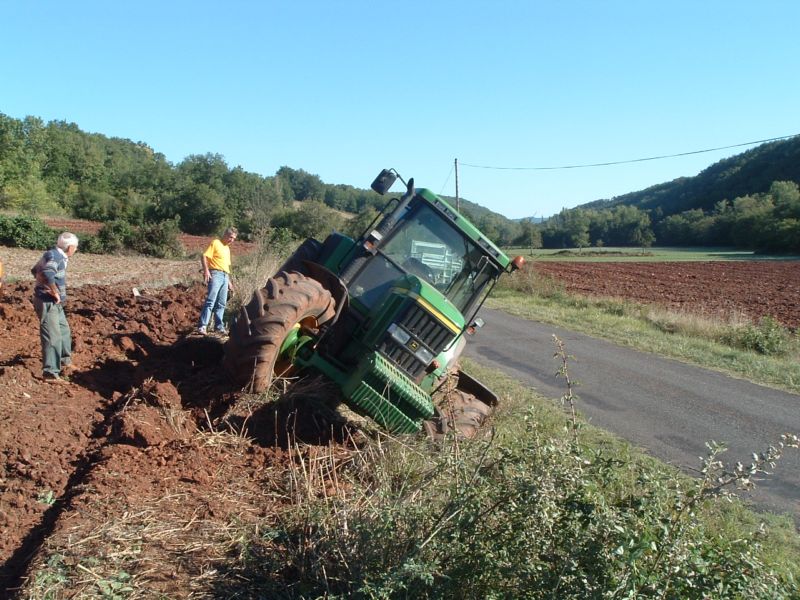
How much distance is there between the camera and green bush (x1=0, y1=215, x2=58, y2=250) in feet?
85.7

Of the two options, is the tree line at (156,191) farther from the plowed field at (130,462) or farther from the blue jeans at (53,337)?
the blue jeans at (53,337)

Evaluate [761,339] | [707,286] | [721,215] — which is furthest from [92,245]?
[721,215]

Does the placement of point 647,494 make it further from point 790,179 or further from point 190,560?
point 790,179

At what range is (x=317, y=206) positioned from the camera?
39156mm

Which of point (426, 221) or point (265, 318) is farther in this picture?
point (426, 221)

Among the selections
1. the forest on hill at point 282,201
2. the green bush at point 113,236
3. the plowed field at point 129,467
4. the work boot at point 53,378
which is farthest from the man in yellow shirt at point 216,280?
the green bush at point 113,236

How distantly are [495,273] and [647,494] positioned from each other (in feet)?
14.3

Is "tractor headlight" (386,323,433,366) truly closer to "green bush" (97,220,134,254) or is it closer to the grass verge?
the grass verge

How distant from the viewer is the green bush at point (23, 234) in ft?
85.7

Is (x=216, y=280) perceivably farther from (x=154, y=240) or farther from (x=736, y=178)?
(x=736, y=178)

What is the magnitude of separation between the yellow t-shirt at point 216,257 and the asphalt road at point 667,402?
4925 mm

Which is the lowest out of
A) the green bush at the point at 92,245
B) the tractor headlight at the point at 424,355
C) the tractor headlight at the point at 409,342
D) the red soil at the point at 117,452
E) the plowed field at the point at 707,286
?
the plowed field at the point at 707,286

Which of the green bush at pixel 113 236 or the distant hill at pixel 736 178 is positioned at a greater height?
the distant hill at pixel 736 178

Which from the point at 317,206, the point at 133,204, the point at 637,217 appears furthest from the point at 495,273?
the point at 637,217
